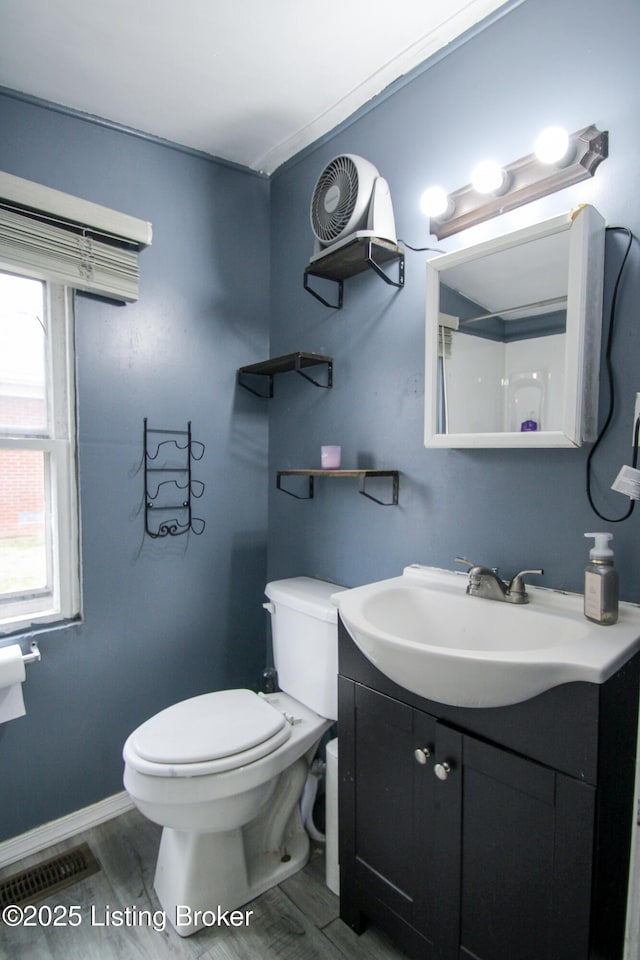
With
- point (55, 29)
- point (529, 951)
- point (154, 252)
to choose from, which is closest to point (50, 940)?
point (529, 951)

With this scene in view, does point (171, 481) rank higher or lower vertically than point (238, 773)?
higher

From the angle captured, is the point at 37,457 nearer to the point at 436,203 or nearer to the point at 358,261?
the point at 358,261

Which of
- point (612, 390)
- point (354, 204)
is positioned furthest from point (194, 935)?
point (354, 204)

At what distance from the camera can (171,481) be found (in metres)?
1.90

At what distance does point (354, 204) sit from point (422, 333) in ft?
1.43

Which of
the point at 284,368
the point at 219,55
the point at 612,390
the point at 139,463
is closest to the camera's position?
the point at 612,390

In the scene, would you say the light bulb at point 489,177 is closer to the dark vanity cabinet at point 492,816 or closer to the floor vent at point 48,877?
the dark vanity cabinet at point 492,816

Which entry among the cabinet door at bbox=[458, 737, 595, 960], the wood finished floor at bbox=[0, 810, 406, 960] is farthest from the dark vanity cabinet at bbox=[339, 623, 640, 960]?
the wood finished floor at bbox=[0, 810, 406, 960]

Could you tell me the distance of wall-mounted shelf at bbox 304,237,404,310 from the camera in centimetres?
150

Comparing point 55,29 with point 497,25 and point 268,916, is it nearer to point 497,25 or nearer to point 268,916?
point 497,25

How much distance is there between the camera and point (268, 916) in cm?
139

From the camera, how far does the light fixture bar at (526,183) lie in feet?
3.70

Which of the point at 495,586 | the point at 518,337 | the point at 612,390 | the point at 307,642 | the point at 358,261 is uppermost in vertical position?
the point at 358,261

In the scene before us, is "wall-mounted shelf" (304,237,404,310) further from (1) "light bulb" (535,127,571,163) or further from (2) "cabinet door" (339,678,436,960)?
(2) "cabinet door" (339,678,436,960)
